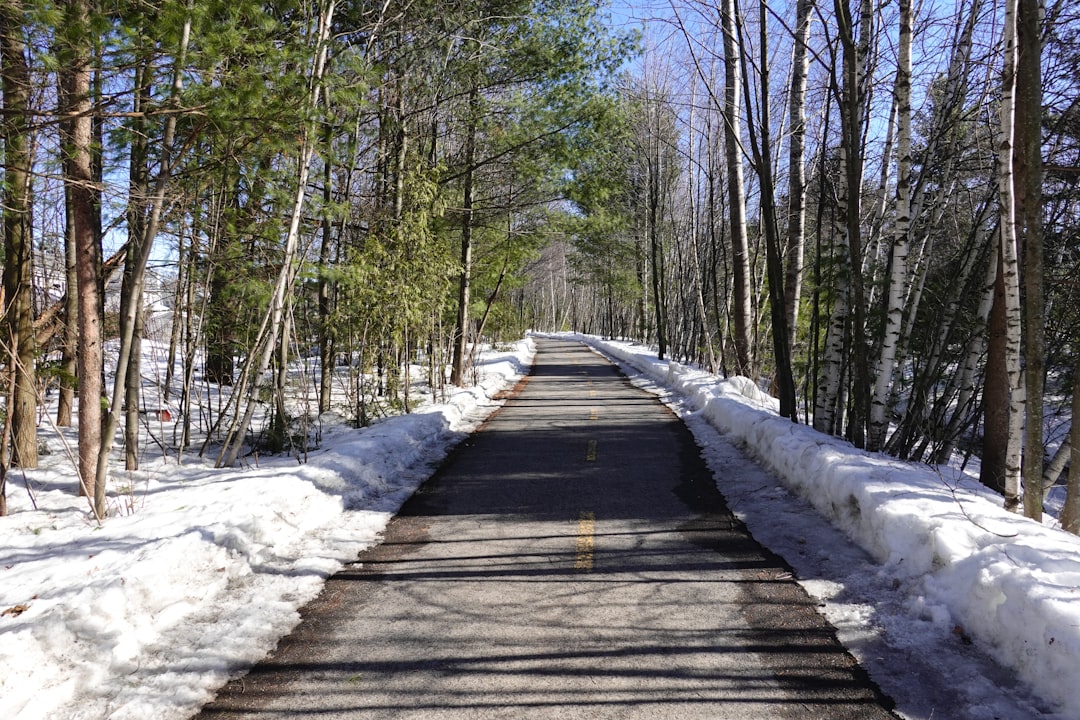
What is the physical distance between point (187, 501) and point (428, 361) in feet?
31.2

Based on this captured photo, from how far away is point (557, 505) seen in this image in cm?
699

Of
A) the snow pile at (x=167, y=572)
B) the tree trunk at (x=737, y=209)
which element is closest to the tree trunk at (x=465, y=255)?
the tree trunk at (x=737, y=209)

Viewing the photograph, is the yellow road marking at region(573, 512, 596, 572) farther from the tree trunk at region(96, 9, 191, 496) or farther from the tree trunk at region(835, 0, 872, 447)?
the tree trunk at region(96, 9, 191, 496)

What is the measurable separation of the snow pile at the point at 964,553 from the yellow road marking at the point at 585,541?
223 centimetres

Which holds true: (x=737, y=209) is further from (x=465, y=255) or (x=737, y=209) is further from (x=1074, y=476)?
(x=1074, y=476)

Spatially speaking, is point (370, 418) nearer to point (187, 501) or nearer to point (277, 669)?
point (187, 501)

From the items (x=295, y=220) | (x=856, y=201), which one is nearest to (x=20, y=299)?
(x=295, y=220)

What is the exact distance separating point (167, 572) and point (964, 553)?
215 inches

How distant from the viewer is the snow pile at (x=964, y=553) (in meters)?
3.35

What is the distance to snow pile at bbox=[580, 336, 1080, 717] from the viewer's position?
335 cm

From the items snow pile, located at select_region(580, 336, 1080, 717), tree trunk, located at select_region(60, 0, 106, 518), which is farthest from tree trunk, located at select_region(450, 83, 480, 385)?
snow pile, located at select_region(580, 336, 1080, 717)

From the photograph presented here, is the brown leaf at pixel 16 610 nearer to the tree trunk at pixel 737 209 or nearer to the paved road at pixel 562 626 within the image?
the paved road at pixel 562 626

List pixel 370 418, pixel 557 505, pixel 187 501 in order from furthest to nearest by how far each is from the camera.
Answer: pixel 370 418, pixel 557 505, pixel 187 501

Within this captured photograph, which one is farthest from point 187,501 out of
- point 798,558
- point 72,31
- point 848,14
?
point 848,14
